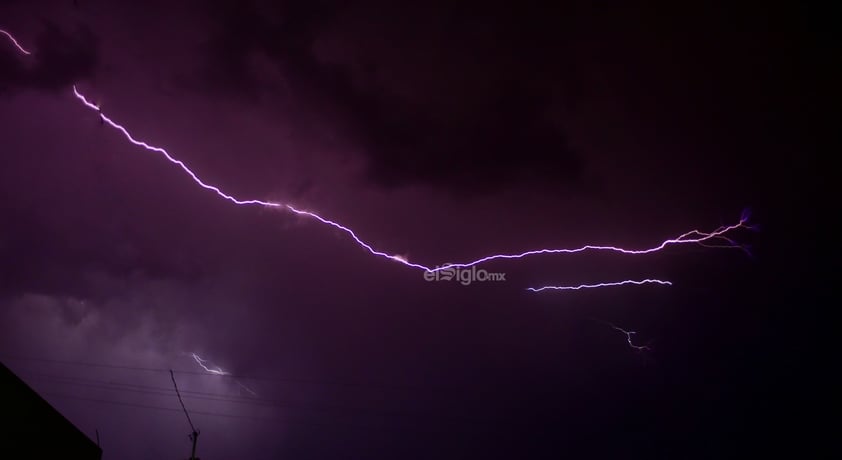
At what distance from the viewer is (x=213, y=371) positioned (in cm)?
1989

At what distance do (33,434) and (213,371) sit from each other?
37.9 ft

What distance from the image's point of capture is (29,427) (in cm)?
846

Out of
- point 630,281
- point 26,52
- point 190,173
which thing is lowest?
point 630,281

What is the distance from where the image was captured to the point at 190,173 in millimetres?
13953

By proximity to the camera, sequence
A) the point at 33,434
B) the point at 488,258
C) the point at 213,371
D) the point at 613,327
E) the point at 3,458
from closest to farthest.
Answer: the point at 3,458 → the point at 33,434 → the point at 488,258 → the point at 613,327 → the point at 213,371

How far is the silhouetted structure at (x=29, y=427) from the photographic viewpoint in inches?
309

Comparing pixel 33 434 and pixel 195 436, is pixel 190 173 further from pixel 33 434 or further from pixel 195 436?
pixel 195 436

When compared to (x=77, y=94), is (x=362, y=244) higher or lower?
lower

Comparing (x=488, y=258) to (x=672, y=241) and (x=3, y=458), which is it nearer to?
(x=672, y=241)

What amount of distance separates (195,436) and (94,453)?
6.75 meters

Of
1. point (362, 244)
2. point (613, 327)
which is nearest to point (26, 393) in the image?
point (362, 244)

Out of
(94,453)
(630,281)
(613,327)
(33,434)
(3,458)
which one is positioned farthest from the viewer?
(613,327)

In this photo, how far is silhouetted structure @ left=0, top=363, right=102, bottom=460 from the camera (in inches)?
309

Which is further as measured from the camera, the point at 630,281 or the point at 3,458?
the point at 630,281
